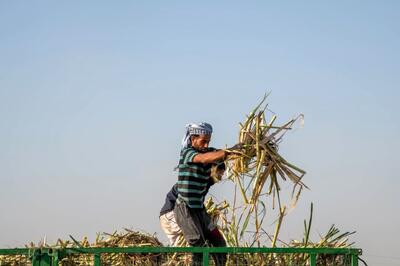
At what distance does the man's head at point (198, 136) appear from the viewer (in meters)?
7.20

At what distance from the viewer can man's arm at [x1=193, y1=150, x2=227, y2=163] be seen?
6.77 m

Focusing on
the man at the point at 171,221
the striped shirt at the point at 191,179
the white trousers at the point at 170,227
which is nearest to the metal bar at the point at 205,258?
the striped shirt at the point at 191,179

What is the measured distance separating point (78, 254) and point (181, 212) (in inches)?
57.3

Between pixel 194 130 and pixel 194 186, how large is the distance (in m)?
0.50

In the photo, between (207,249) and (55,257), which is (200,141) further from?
(55,257)

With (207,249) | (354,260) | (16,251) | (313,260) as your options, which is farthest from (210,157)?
(16,251)

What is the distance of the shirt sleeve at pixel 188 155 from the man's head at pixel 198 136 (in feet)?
0.46

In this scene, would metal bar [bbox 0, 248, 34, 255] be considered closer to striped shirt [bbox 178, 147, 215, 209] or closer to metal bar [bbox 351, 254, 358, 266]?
striped shirt [bbox 178, 147, 215, 209]

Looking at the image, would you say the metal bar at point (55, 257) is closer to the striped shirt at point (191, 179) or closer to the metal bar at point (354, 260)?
the striped shirt at point (191, 179)

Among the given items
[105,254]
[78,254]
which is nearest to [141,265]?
[105,254]

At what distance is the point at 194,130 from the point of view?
23.7 feet

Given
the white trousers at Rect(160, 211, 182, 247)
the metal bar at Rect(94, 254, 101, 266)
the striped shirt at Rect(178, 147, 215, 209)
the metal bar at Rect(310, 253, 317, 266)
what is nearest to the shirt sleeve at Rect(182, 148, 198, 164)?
the striped shirt at Rect(178, 147, 215, 209)

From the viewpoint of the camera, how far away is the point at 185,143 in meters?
7.28

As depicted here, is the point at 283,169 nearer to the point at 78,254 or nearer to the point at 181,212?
the point at 181,212
